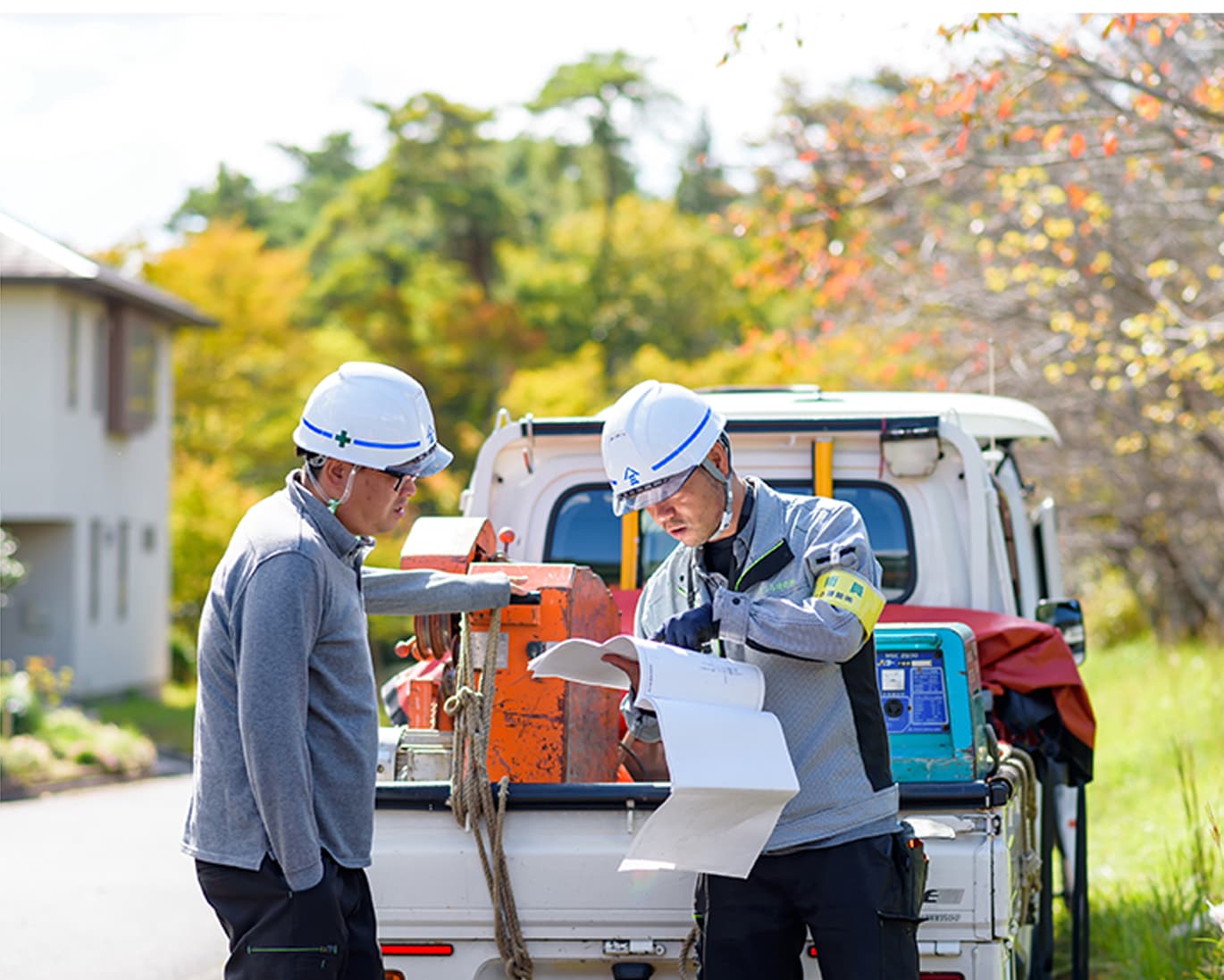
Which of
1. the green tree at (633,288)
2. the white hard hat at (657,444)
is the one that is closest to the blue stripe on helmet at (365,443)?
the white hard hat at (657,444)

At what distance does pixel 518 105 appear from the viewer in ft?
157

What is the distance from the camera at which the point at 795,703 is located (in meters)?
4.09

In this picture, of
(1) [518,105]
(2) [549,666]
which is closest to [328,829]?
(2) [549,666]

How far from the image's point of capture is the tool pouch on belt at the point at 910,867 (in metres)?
4.10

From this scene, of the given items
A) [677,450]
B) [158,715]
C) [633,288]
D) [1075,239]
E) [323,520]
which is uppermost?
[633,288]

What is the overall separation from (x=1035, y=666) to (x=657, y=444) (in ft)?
7.65

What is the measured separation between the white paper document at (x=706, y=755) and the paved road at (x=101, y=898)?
16.5ft

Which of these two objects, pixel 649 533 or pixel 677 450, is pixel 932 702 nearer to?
pixel 677 450

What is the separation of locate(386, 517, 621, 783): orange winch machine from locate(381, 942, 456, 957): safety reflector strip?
0.55 meters

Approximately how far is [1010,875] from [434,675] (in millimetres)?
1905

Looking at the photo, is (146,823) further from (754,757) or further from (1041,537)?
(754,757)

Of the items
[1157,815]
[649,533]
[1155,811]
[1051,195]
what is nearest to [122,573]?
[1051,195]

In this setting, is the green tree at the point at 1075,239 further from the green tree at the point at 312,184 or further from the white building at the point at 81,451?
the green tree at the point at 312,184

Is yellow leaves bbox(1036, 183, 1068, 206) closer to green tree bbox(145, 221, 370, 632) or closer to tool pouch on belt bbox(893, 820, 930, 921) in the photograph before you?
tool pouch on belt bbox(893, 820, 930, 921)
